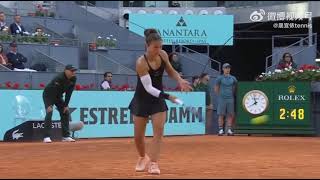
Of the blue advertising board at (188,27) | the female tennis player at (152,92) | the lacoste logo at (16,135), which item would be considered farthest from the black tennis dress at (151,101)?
the blue advertising board at (188,27)

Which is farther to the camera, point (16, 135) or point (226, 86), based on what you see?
point (226, 86)

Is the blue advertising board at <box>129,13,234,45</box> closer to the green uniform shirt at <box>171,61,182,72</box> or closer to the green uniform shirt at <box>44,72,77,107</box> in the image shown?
the green uniform shirt at <box>171,61,182,72</box>

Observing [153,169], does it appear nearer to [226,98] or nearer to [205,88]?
[226,98]

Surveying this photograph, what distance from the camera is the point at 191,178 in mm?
8250

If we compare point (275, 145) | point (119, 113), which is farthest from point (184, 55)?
point (275, 145)

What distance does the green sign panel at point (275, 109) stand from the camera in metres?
19.7

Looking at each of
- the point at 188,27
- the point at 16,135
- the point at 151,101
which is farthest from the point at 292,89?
the point at 151,101

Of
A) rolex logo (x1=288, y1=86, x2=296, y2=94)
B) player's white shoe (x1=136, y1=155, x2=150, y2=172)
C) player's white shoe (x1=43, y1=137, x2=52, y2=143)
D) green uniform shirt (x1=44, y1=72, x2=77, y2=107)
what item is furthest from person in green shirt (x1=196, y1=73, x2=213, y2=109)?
player's white shoe (x1=136, y1=155, x2=150, y2=172)

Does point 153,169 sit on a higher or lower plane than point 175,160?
higher

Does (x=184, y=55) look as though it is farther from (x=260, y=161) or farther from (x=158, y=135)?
(x=158, y=135)

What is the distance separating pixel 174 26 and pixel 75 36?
4395mm

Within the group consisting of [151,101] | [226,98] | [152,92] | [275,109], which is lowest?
[275,109]

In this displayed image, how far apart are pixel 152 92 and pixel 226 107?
11527mm

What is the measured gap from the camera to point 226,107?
795 inches
